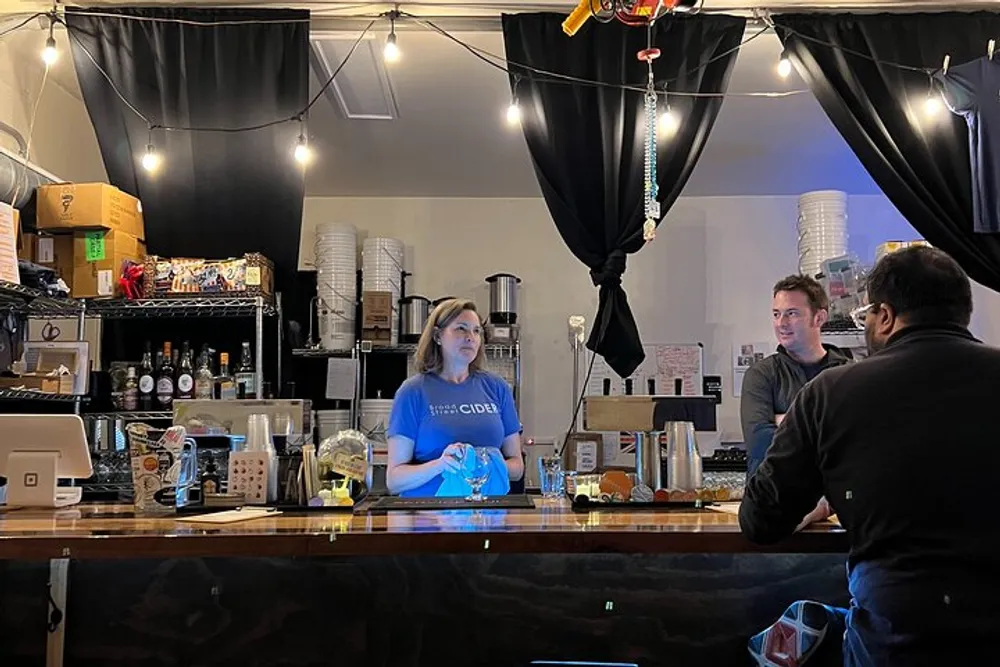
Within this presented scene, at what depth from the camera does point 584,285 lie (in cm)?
597

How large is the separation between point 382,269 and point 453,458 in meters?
2.99

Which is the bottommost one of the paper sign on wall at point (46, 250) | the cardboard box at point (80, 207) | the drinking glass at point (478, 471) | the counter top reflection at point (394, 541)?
the counter top reflection at point (394, 541)

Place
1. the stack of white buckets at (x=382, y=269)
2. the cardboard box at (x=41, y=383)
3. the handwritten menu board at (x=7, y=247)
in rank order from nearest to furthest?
the handwritten menu board at (x=7, y=247), the cardboard box at (x=41, y=383), the stack of white buckets at (x=382, y=269)

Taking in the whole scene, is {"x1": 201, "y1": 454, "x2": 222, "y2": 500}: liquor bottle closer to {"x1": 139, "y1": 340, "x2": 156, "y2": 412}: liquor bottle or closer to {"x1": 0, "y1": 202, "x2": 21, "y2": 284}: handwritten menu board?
{"x1": 0, "y1": 202, "x2": 21, "y2": 284}: handwritten menu board

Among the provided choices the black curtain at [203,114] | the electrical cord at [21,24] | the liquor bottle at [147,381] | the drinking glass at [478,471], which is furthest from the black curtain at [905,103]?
the liquor bottle at [147,381]

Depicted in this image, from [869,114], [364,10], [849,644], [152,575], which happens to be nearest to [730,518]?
[849,644]

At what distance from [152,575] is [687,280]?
4.59 metres

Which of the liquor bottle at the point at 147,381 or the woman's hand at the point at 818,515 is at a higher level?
the liquor bottle at the point at 147,381

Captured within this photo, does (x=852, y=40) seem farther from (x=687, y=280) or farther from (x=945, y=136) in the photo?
(x=687, y=280)

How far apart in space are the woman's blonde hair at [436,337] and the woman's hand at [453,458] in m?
0.42

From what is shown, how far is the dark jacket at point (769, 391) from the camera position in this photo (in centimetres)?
288

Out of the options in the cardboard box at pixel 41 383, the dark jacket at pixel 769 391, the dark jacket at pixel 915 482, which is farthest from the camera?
the cardboard box at pixel 41 383

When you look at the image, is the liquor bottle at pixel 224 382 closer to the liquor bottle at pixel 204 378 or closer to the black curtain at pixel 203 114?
the liquor bottle at pixel 204 378

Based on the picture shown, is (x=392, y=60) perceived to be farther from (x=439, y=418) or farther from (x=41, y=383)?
(x=41, y=383)
